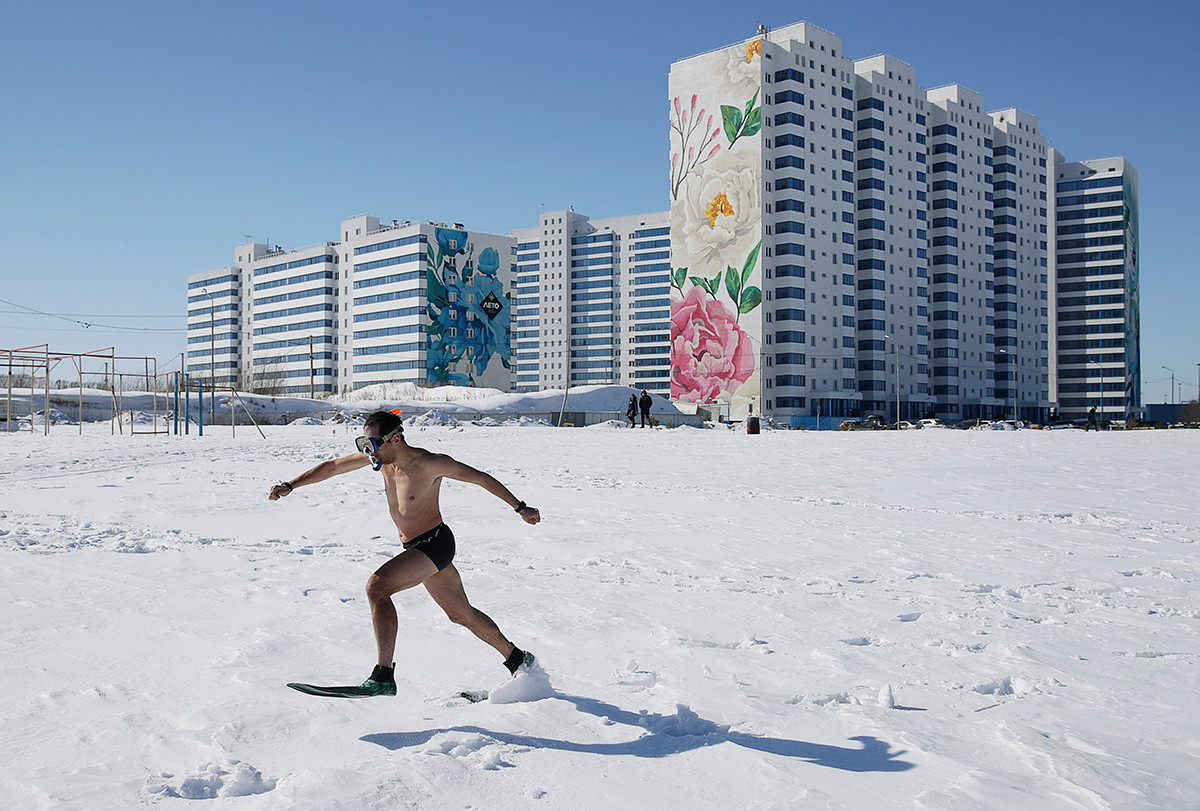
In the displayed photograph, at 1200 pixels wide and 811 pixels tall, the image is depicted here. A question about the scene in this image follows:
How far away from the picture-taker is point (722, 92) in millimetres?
88500

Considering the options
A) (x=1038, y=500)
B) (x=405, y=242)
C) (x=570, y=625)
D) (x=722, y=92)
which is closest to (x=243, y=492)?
(x=570, y=625)

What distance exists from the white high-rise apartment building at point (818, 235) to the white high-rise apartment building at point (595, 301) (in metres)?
55.7

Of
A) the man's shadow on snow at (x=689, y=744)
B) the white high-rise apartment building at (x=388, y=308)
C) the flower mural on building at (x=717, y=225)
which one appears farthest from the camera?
the white high-rise apartment building at (x=388, y=308)

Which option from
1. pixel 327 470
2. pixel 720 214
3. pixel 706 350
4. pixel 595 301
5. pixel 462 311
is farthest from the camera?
pixel 595 301

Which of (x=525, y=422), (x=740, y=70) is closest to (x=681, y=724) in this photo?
(x=525, y=422)

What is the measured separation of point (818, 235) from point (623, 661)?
3505 inches

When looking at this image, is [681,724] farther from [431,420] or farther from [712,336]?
[712,336]

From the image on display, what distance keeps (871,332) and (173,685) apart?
97.4 metres

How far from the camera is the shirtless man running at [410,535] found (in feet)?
13.7

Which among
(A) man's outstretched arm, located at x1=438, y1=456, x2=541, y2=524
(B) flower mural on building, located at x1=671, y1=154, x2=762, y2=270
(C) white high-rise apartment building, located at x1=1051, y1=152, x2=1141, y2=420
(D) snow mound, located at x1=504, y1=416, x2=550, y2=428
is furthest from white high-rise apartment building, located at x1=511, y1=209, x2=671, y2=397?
(A) man's outstretched arm, located at x1=438, y1=456, x2=541, y2=524

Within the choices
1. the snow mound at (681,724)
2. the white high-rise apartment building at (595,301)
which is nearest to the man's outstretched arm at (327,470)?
the snow mound at (681,724)

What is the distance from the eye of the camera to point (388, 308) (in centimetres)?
11625

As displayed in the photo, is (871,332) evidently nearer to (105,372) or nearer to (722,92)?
(722,92)

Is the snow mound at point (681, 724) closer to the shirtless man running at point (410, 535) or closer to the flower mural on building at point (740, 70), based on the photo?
the shirtless man running at point (410, 535)
